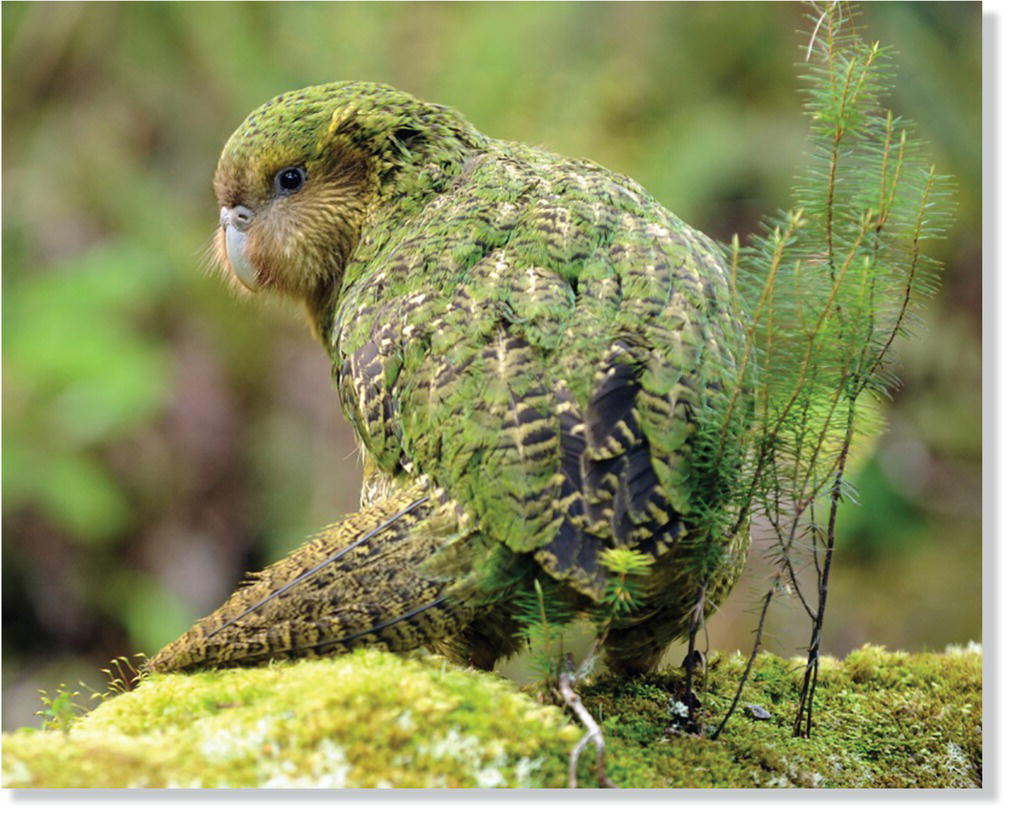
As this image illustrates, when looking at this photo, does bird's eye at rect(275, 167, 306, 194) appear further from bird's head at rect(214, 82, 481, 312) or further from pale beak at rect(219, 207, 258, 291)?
pale beak at rect(219, 207, 258, 291)

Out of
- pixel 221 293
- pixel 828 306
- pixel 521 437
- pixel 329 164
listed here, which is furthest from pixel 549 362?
pixel 221 293

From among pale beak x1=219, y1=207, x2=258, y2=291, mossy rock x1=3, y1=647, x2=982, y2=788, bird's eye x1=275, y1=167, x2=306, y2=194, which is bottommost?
mossy rock x1=3, y1=647, x2=982, y2=788

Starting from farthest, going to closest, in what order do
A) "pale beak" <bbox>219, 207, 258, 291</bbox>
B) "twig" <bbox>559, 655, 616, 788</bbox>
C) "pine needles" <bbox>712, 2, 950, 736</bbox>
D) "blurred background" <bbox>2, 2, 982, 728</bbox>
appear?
"blurred background" <bbox>2, 2, 982, 728</bbox> → "pale beak" <bbox>219, 207, 258, 291</bbox> → "pine needles" <bbox>712, 2, 950, 736</bbox> → "twig" <bbox>559, 655, 616, 788</bbox>

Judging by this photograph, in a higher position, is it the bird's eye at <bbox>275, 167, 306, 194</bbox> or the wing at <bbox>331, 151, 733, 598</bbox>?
the bird's eye at <bbox>275, 167, 306, 194</bbox>

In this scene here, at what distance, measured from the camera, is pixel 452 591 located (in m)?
3.15

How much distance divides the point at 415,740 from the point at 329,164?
229 cm

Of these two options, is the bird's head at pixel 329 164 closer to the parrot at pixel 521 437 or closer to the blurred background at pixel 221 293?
the parrot at pixel 521 437

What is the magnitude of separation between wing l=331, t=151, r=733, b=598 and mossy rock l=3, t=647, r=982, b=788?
42 cm

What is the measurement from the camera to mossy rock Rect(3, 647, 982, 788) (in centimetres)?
286

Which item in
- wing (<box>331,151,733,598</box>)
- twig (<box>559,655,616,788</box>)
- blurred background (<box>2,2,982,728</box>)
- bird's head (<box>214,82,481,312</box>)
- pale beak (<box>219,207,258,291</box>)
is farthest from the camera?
blurred background (<box>2,2,982,728</box>)

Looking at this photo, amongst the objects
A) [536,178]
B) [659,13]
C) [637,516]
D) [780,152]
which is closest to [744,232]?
[780,152]

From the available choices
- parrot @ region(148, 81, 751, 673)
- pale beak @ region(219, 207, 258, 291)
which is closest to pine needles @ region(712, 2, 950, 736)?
parrot @ region(148, 81, 751, 673)

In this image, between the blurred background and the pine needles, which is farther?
the blurred background

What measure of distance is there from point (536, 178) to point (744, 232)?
3.70 metres
